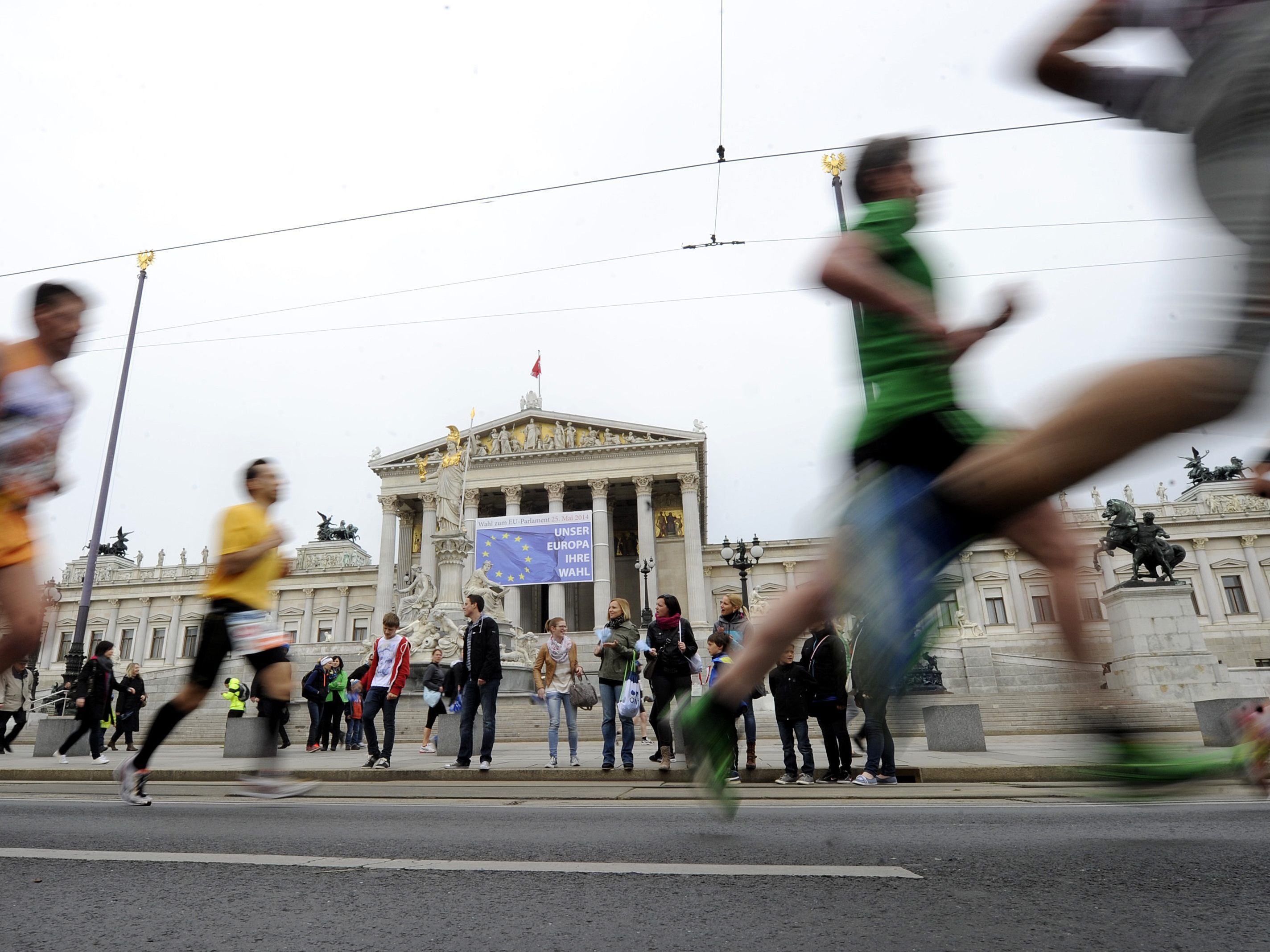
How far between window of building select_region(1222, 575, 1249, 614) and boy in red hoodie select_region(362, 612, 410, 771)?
212ft

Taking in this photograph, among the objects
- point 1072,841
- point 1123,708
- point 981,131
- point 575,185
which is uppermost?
point 575,185

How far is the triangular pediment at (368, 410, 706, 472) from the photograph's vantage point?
54.4 meters

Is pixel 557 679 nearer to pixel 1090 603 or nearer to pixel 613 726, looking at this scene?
pixel 613 726

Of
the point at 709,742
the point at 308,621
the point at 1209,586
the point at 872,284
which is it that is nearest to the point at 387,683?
the point at 709,742

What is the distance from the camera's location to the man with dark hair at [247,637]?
380 cm

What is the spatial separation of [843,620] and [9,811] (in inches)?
239

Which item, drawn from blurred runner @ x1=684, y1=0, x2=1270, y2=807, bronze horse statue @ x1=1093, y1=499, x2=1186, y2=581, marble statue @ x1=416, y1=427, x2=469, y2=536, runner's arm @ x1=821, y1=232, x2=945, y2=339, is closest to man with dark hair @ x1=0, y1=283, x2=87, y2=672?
blurred runner @ x1=684, y1=0, x2=1270, y2=807

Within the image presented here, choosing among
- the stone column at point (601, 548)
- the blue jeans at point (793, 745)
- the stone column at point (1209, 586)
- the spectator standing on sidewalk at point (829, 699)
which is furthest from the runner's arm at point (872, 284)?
the stone column at point (1209, 586)

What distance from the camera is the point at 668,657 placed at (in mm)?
8867

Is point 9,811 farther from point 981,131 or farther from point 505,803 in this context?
point 981,131

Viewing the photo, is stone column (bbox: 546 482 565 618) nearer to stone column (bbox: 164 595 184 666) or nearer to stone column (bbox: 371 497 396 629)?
stone column (bbox: 371 497 396 629)

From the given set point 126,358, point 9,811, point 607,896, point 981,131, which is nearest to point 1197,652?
point 981,131

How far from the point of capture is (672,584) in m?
55.8

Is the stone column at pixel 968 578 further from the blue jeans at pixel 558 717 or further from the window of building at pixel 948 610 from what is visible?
the blue jeans at pixel 558 717
